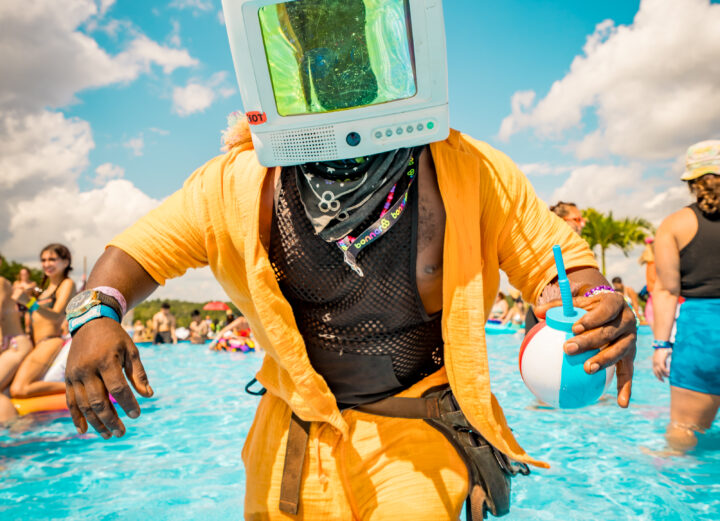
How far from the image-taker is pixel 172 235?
1612 mm

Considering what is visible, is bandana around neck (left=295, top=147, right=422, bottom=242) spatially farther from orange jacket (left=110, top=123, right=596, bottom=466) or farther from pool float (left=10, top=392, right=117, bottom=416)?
pool float (left=10, top=392, right=117, bottom=416)

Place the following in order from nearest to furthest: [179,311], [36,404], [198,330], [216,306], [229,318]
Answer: [36,404] → [198,330] → [229,318] → [216,306] → [179,311]

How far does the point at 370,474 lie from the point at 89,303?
96 centimetres

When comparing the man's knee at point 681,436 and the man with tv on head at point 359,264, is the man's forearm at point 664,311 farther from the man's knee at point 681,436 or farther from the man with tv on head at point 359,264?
the man with tv on head at point 359,264

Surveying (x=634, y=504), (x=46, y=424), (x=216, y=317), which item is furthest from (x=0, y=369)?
(x=216, y=317)

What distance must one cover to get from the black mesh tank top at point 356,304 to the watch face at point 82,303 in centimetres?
53

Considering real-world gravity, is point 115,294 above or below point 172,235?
below

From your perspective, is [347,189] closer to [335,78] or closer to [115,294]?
[335,78]

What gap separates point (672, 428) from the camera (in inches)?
151

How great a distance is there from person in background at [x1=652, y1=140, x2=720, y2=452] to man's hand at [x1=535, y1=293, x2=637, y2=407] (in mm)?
2495

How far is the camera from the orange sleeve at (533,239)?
1646 millimetres

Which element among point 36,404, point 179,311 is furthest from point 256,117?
point 179,311

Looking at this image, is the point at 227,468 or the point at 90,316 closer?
the point at 90,316

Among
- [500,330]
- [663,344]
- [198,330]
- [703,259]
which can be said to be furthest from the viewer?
[198,330]
